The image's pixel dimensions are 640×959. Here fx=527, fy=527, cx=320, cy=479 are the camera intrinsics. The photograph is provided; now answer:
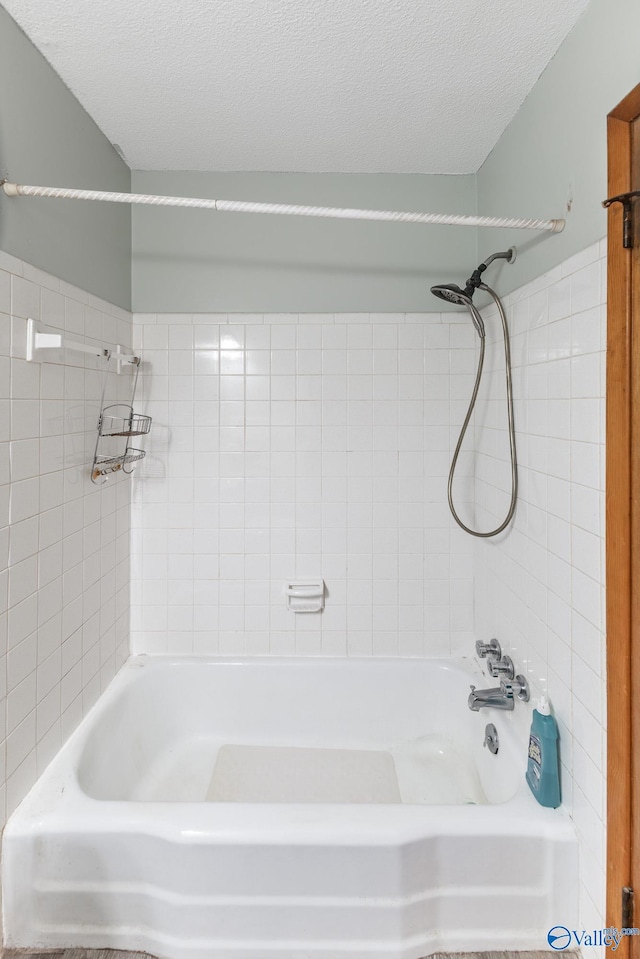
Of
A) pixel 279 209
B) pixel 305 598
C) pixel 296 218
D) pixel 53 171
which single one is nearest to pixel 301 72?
pixel 279 209

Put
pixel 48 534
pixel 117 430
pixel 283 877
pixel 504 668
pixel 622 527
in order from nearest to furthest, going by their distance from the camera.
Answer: pixel 622 527, pixel 283 877, pixel 48 534, pixel 504 668, pixel 117 430

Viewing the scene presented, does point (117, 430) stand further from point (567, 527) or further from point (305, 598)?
point (567, 527)

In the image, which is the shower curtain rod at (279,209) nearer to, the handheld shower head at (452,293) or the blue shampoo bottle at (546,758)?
the handheld shower head at (452,293)

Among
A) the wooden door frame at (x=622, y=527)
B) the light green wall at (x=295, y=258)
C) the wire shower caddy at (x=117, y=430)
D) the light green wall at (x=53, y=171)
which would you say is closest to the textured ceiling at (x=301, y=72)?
the light green wall at (x=53, y=171)

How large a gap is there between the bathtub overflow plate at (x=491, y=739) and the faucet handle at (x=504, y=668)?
0.64 ft

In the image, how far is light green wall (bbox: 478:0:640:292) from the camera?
3.84ft

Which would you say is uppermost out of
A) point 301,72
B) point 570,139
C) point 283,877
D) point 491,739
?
point 301,72

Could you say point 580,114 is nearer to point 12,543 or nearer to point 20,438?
point 20,438

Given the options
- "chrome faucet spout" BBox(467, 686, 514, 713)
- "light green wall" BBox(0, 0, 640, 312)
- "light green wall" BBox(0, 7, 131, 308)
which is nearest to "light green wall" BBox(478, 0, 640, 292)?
"light green wall" BBox(0, 0, 640, 312)

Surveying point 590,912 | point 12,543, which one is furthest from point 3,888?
point 590,912

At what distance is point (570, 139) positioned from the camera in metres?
1.38

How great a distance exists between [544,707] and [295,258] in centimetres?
187

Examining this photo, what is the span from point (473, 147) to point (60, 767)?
2517mm

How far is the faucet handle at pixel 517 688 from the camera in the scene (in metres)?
1.65
